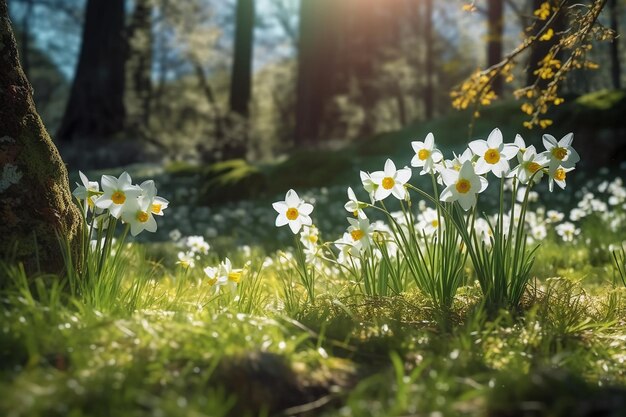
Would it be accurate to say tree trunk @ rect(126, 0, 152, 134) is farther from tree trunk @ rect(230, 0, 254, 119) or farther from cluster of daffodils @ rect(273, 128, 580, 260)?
cluster of daffodils @ rect(273, 128, 580, 260)

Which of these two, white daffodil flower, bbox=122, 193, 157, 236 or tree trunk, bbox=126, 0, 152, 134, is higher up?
tree trunk, bbox=126, 0, 152, 134

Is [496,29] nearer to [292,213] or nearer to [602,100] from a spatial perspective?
[602,100]

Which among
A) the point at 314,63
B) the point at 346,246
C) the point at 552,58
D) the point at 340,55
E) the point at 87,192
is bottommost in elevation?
the point at 346,246

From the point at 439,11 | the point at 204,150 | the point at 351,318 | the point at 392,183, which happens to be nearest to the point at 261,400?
the point at 351,318

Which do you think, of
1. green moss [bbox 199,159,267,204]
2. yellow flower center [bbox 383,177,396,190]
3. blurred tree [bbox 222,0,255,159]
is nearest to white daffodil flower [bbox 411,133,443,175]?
yellow flower center [bbox 383,177,396,190]

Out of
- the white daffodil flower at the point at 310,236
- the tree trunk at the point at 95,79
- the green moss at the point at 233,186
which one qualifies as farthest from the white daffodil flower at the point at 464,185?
the tree trunk at the point at 95,79

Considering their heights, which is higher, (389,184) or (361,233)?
(389,184)

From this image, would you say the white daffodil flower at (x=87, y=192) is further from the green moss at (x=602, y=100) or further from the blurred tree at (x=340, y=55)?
the blurred tree at (x=340, y=55)

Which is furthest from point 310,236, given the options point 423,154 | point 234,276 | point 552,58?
point 552,58
